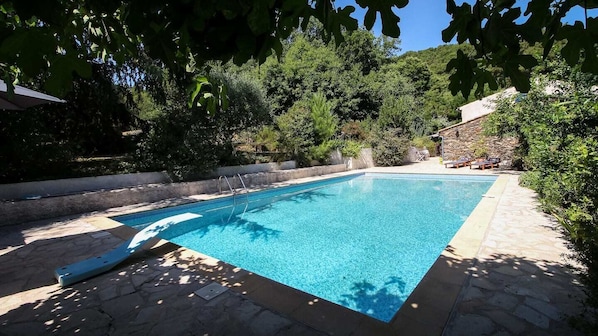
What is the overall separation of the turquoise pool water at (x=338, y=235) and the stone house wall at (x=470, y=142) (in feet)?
24.9

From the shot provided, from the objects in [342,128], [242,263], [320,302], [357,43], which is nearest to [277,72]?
[342,128]

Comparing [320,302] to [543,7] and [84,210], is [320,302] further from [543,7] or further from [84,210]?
[84,210]

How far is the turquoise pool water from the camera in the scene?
4691 mm

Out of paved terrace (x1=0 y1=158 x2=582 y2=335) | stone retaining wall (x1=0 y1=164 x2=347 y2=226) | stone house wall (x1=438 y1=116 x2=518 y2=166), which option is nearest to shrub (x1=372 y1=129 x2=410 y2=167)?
stone house wall (x1=438 y1=116 x2=518 y2=166)

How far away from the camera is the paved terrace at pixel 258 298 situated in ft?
8.85

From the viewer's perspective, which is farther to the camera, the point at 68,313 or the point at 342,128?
the point at 342,128

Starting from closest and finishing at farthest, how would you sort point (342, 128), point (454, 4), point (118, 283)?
point (454, 4)
point (118, 283)
point (342, 128)

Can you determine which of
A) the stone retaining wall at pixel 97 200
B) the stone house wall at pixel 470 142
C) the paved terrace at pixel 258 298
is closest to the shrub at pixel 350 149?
the stone house wall at pixel 470 142

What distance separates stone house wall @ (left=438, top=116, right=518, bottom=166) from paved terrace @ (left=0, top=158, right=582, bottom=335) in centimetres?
1592

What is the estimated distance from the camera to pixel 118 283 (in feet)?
12.0

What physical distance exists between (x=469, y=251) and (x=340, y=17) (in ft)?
14.5

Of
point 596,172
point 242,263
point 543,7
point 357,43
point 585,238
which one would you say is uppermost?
point 357,43

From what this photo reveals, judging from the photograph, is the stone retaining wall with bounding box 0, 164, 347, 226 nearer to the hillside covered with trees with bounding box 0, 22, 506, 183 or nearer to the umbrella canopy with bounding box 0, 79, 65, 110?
the hillside covered with trees with bounding box 0, 22, 506, 183

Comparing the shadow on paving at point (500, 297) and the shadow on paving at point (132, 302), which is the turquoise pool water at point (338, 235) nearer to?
the shadow on paving at point (500, 297)
